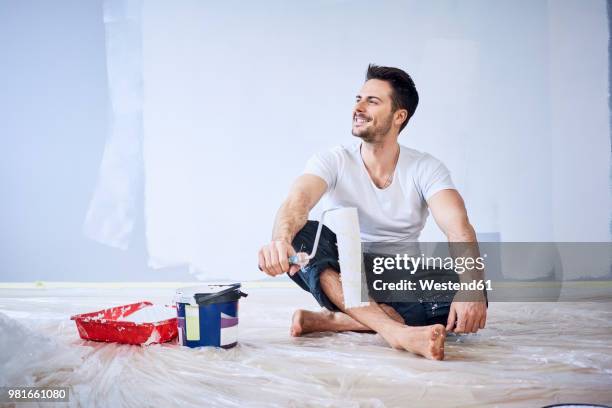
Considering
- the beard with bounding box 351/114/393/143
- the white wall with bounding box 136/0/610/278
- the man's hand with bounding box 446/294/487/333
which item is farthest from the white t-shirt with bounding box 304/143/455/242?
the white wall with bounding box 136/0/610/278

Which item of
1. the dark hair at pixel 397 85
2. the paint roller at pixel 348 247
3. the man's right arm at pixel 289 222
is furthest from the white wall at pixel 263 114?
the paint roller at pixel 348 247

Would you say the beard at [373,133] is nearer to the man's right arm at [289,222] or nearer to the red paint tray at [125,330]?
the man's right arm at [289,222]

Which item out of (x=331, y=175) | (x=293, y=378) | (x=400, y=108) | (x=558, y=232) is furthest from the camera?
(x=558, y=232)

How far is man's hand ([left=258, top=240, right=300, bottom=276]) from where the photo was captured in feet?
3.78

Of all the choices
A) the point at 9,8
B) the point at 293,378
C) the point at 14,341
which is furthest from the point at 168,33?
the point at 293,378

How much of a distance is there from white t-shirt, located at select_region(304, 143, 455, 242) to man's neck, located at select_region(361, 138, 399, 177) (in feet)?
0.11

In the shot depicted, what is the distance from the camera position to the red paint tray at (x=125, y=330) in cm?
139

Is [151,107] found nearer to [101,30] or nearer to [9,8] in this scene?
[101,30]

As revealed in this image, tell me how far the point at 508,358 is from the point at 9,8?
118 inches

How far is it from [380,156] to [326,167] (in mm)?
190

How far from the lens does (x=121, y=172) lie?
9.39 ft

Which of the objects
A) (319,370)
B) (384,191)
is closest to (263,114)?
(384,191)

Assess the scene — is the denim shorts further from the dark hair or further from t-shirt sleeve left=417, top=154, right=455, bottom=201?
the dark hair

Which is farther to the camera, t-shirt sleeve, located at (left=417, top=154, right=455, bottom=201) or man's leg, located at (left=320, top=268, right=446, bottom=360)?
t-shirt sleeve, located at (left=417, top=154, right=455, bottom=201)
